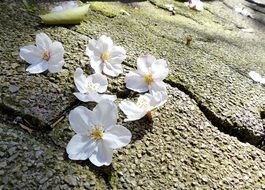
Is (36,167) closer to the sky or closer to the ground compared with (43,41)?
closer to the ground

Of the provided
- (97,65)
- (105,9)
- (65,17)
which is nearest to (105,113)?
(97,65)

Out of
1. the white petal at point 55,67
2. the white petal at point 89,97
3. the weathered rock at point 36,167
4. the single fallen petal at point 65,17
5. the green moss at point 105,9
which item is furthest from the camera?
the green moss at point 105,9

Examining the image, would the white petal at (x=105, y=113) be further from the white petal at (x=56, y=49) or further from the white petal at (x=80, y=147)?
the white petal at (x=56, y=49)

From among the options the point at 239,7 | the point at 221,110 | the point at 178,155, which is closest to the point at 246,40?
the point at 239,7

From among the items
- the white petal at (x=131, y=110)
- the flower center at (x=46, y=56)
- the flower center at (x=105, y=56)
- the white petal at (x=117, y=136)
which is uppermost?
the flower center at (x=105, y=56)

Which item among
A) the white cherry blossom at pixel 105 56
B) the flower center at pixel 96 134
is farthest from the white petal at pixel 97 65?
the flower center at pixel 96 134

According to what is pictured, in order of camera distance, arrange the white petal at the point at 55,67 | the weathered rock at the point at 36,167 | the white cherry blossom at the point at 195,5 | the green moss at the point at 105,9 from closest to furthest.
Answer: the weathered rock at the point at 36,167
the white petal at the point at 55,67
the green moss at the point at 105,9
the white cherry blossom at the point at 195,5

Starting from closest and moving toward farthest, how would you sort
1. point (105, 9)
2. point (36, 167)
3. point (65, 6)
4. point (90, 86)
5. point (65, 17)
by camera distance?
1. point (36, 167)
2. point (90, 86)
3. point (65, 17)
4. point (65, 6)
5. point (105, 9)

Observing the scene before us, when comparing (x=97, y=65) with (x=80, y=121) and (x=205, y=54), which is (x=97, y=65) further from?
(x=205, y=54)
